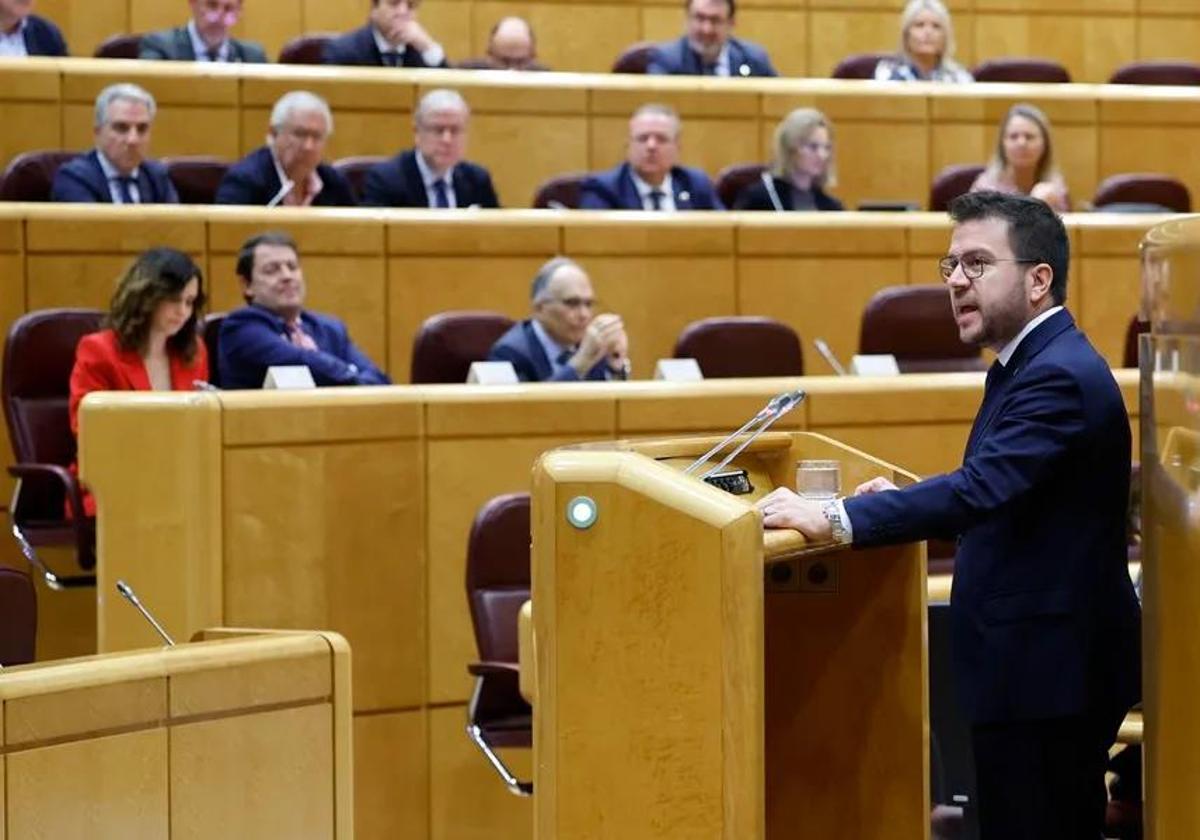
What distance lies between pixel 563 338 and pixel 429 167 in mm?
1108

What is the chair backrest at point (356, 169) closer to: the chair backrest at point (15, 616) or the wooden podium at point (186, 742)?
the chair backrest at point (15, 616)

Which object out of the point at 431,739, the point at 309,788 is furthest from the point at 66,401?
the point at 309,788

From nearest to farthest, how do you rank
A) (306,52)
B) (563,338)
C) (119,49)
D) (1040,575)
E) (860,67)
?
1. (1040,575)
2. (563,338)
3. (119,49)
4. (306,52)
5. (860,67)

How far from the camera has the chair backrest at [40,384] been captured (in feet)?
14.0

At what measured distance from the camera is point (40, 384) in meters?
4.31

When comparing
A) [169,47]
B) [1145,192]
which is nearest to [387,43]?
[169,47]

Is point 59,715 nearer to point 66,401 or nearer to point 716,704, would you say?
point 716,704

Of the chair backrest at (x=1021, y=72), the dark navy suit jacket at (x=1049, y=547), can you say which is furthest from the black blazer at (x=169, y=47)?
the dark navy suit jacket at (x=1049, y=547)

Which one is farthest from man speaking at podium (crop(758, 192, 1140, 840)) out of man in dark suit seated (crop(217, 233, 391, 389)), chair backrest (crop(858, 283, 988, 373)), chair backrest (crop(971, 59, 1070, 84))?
chair backrest (crop(971, 59, 1070, 84))

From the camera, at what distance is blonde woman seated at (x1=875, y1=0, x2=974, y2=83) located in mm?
6559

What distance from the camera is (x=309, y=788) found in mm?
2650

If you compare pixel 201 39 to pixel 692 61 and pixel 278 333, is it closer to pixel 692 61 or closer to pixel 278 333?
pixel 692 61

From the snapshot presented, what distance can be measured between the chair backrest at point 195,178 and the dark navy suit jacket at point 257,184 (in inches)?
6.5

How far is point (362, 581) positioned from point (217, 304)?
1.29 meters
